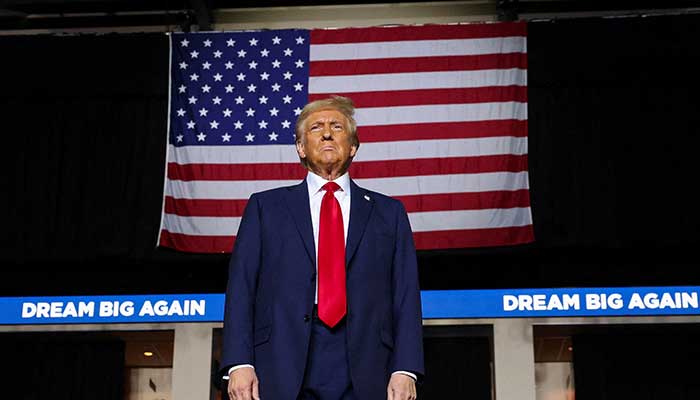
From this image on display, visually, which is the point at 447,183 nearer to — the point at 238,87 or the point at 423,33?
the point at 423,33

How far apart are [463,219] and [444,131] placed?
682 mm

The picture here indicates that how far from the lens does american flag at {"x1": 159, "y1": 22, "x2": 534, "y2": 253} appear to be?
24.0 feet

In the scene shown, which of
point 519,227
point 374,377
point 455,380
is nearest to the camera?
point 374,377

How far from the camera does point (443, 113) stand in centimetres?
745

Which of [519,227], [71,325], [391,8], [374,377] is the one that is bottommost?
[374,377]

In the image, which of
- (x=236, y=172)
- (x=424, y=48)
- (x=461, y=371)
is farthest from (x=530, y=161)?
(x=236, y=172)

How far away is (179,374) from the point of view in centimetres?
824

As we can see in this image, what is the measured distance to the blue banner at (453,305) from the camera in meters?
7.68

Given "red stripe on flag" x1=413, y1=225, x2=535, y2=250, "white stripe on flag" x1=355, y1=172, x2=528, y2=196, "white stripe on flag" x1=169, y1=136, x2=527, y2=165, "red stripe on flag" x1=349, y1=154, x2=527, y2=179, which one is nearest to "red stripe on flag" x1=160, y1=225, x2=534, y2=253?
"red stripe on flag" x1=413, y1=225, x2=535, y2=250

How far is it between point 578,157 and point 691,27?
1.35 meters

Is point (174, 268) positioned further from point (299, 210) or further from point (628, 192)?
point (299, 210)

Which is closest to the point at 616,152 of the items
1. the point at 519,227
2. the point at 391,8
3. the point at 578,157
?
the point at 578,157

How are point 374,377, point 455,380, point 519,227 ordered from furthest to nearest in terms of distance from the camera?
1. point 455,380
2. point 519,227
3. point 374,377

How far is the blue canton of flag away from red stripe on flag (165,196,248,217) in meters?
0.46
